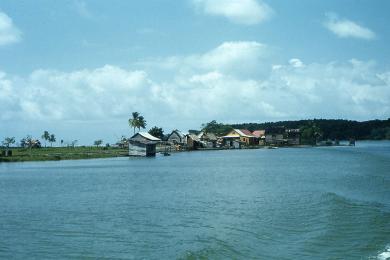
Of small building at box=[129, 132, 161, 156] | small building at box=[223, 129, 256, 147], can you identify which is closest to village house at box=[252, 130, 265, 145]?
small building at box=[223, 129, 256, 147]

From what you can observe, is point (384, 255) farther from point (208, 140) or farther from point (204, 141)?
point (208, 140)

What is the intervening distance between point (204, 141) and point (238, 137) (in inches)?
761

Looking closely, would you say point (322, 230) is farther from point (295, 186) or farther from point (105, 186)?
point (105, 186)

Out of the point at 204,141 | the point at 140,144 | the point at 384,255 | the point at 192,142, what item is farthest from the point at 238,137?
the point at 384,255

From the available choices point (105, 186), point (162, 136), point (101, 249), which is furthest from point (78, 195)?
point (162, 136)

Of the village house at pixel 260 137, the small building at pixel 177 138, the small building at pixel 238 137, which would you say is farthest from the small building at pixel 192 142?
the village house at pixel 260 137

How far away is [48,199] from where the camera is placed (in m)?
36.2

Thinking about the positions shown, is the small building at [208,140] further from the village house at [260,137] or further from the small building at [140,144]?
the small building at [140,144]

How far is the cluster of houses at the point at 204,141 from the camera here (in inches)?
4151

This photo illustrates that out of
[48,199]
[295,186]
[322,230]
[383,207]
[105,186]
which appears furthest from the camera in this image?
[105,186]

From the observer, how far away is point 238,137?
180 meters

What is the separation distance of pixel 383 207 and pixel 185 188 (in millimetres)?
18301

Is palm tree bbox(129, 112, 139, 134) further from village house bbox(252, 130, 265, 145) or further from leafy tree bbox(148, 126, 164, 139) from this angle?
village house bbox(252, 130, 265, 145)

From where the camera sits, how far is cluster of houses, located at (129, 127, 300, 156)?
10544 centimetres
